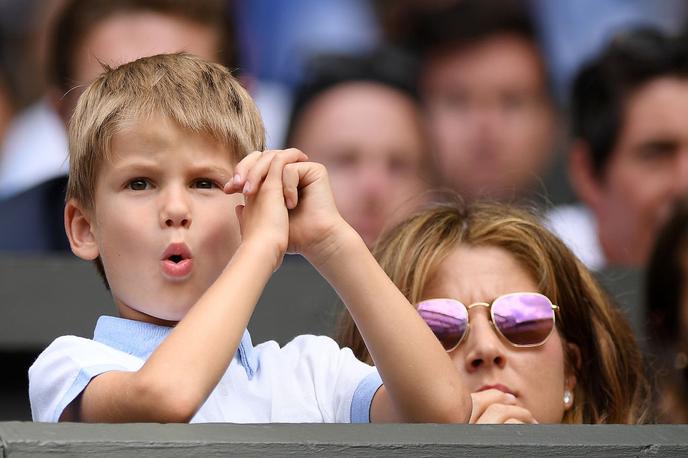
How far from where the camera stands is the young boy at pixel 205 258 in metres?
2.00

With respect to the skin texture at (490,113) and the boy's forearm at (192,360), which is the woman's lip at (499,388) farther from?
the skin texture at (490,113)

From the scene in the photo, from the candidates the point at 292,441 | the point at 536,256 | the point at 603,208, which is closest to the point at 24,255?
the point at 603,208

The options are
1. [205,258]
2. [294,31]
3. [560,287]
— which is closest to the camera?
[205,258]

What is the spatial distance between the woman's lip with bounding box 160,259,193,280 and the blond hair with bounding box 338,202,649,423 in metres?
0.74

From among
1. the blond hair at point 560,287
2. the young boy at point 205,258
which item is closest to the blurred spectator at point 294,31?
the blond hair at point 560,287

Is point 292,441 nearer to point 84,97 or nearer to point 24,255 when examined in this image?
point 84,97

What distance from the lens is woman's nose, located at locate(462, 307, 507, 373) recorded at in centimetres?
260

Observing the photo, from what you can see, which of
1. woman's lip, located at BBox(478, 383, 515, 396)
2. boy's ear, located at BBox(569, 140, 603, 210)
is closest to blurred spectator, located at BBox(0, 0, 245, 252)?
boy's ear, located at BBox(569, 140, 603, 210)

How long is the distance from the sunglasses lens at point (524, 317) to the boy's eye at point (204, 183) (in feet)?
2.37

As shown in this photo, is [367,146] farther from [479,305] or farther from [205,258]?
[205,258]

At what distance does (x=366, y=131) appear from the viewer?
4949mm

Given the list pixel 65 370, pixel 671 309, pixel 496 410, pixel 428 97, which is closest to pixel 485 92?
pixel 428 97

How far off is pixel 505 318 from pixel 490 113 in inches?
98.2

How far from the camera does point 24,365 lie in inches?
193
